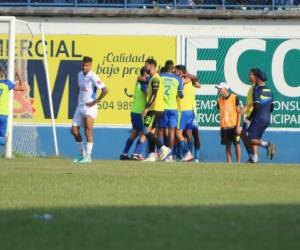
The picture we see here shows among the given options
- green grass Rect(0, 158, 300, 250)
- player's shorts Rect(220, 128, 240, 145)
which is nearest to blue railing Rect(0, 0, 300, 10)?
player's shorts Rect(220, 128, 240, 145)

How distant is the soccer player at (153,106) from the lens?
68.3ft

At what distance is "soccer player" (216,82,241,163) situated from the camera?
22.8 m

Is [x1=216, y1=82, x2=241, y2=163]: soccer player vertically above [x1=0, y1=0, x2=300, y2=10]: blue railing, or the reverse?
[x1=0, y1=0, x2=300, y2=10]: blue railing

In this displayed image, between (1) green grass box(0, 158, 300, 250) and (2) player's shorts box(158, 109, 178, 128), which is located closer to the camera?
(1) green grass box(0, 158, 300, 250)

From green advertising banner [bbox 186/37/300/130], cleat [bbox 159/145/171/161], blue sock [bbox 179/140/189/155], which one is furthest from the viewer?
green advertising banner [bbox 186/37/300/130]

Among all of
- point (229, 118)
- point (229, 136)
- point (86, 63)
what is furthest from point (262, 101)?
point (86, 63)

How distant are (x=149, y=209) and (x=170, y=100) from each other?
11106 mm

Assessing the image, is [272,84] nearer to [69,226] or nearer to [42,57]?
[42,57]

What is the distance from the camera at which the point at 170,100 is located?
2195 cm

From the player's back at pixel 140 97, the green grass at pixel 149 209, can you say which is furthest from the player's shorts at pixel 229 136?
the green grass at pixel 149 209

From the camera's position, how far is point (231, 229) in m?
9.52

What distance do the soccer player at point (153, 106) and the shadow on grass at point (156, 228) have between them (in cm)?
962

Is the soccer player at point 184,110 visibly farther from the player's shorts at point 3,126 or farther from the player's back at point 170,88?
the player's shorts at point 3,126

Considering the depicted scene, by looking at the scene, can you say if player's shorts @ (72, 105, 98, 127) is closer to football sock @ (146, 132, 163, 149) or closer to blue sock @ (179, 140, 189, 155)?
football sock @ (146, 132, 163, 149)
